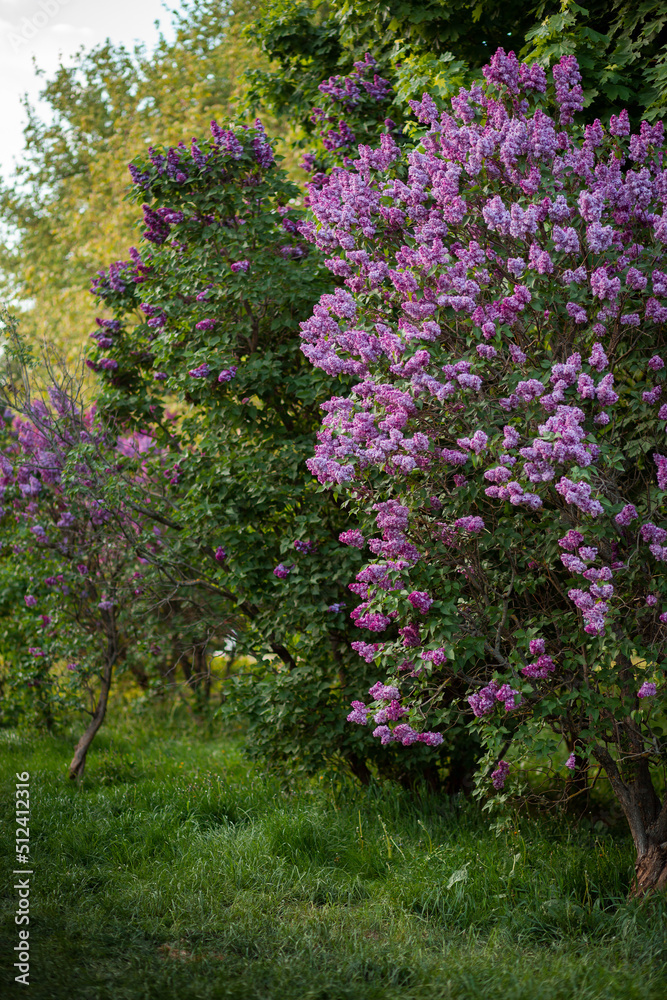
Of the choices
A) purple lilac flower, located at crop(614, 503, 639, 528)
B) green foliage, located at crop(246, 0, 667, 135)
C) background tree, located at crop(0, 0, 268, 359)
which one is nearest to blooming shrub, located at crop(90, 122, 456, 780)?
green foliage, located at crop(246, 0, 667, 135)

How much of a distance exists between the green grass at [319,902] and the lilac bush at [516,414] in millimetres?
524

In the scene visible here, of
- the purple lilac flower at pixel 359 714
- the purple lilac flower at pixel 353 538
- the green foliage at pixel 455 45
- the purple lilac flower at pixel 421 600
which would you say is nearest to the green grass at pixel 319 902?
the purple lilac flower at pixel 359 714

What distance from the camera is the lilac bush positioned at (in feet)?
12.9

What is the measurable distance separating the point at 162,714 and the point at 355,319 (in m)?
6.43

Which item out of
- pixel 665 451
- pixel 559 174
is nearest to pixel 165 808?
pixel 665 451

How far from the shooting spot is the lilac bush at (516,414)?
12.9ft

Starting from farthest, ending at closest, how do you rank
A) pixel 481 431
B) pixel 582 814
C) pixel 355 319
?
1. pixel 582 814
2. pixel 355 319
3. pixel 481 431

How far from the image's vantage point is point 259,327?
616 cm

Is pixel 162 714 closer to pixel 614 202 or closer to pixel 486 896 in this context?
pixel 486 896

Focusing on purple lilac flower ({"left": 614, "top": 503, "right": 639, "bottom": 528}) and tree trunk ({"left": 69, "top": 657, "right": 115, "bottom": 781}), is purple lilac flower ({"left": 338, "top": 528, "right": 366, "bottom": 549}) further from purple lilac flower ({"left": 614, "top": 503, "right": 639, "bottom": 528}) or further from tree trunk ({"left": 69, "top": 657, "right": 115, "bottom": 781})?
tree trunk ({"left": 69, "top": 657, "right": 115, "bottom": 781})

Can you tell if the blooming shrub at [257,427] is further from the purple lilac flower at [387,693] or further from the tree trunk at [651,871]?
the tree trunk at [651,871]

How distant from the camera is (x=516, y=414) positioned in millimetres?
4188

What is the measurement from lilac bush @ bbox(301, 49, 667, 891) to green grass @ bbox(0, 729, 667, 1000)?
0.52m

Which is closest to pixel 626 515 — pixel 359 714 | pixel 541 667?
pixel 541 667
